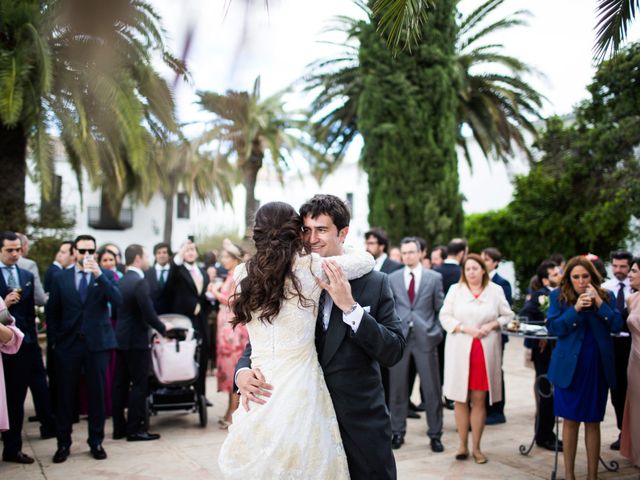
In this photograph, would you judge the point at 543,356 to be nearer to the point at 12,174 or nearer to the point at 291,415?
the point at 291,415

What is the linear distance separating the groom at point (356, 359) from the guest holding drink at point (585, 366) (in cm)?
270

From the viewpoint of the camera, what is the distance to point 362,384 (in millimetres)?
2488

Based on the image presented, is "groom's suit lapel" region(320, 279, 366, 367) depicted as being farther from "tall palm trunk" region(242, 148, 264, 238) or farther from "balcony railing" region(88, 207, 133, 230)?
"balcony railing" region(88, 207, 133, 230)

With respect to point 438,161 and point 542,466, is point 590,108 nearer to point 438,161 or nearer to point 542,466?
point 438,161

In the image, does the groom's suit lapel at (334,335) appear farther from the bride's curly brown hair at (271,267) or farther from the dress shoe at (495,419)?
the dress shoe at (495,419)

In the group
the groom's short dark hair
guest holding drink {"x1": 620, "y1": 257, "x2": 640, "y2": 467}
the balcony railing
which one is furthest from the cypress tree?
the balcony railing

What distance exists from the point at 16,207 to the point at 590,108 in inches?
437

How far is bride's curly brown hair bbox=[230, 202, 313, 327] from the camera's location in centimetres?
235

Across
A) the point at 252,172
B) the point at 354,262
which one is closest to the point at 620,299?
the point at 354,262

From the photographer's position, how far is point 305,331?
2.38 m

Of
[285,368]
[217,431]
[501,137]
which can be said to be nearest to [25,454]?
[217,431]

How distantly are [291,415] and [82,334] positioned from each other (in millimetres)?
4023

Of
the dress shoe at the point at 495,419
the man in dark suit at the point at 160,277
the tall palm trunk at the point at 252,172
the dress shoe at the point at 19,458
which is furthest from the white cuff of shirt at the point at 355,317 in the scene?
the tall palm trunk at the point at 252,172

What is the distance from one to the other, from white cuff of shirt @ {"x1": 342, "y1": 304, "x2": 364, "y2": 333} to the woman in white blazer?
3.44 m
